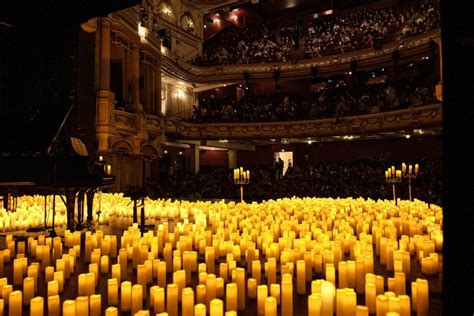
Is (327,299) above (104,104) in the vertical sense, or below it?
below

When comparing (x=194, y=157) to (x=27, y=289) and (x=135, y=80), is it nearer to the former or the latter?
(x=135, y=80)

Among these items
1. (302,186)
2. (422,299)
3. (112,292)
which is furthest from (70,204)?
(302,186)

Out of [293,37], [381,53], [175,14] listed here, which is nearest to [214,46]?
[175,14]

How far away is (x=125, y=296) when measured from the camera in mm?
2607

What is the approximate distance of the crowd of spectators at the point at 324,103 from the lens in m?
20.2

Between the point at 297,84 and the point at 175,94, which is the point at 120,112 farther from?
the point at 297,84

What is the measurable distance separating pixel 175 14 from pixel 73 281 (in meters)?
24.7

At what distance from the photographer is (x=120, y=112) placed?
15727mm

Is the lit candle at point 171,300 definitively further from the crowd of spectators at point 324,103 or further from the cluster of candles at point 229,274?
the crowd of spectators at point 324,103

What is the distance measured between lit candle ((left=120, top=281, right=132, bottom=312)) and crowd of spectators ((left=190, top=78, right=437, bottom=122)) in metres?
18.4

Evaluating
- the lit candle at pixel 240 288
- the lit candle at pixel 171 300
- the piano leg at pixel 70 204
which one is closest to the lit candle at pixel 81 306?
the lit candle at pixel 171 300

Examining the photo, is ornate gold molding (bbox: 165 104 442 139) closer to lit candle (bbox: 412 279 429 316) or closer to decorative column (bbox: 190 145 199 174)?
decorative column (bbox: 190 145 199 174)

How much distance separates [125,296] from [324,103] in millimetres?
22419

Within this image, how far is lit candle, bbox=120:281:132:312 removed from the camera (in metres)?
2.60
